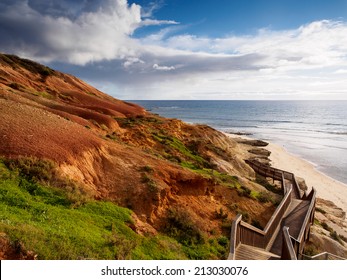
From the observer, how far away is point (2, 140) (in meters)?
12.9

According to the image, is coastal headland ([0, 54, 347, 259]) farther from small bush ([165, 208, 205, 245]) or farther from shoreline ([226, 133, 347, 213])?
shoreline ([226, 133, 347, 213])

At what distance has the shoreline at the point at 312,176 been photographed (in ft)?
102

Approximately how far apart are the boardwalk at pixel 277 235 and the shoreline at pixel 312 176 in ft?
35.2

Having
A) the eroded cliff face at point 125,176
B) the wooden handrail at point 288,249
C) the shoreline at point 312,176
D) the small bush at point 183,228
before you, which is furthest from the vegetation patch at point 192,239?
the shoreline at point 312,176

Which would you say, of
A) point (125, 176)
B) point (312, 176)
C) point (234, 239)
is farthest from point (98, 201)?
point (312, 176)

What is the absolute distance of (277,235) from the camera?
16094 mm

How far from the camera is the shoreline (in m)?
31.1

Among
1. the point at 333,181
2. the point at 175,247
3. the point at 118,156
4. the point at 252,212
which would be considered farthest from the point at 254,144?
the point at 175,247

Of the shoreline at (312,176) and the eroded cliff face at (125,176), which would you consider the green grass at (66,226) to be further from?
the shoreline at (312,176)

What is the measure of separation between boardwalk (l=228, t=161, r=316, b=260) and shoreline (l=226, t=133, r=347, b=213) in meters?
10.7

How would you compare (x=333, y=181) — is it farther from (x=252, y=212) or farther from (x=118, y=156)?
(x=118, y=156)

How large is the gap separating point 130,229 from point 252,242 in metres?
6.23

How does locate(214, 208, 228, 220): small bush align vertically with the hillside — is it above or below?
below

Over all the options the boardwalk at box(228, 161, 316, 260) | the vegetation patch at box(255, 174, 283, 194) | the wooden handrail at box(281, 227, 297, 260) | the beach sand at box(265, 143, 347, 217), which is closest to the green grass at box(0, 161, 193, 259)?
the boardwalk at box(228, 161, 316, 260)
